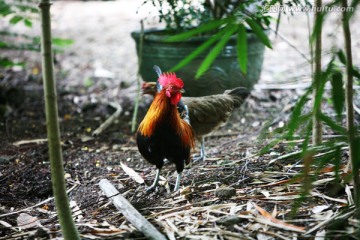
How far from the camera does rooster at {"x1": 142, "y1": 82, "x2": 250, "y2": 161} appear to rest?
12.9 feet

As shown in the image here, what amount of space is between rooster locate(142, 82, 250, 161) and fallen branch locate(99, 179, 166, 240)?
3.62 feet

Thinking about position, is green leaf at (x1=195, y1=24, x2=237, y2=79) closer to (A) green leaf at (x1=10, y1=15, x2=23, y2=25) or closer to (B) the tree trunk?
(B) the tree trunk

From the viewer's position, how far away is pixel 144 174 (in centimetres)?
353

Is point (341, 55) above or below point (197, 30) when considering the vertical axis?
below

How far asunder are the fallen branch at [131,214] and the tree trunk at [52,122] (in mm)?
344

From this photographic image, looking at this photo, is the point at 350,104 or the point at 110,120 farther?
the point at 110,120

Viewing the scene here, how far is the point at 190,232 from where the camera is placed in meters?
2.26

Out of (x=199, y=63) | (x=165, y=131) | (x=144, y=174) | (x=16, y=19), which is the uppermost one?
(x=16, y=19)

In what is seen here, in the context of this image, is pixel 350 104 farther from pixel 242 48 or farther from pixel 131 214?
pixel 131 214

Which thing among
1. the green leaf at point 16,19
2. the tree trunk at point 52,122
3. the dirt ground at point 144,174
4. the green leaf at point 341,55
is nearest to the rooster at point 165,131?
the dirt ground at point 144,174

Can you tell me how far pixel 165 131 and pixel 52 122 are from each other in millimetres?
1244

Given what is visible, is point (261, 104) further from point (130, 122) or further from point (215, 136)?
point (130, 122)

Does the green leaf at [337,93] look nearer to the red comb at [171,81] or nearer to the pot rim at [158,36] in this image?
the red comb at [171,81]

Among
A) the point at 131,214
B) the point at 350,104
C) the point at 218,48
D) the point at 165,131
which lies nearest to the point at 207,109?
the point at 165,131
